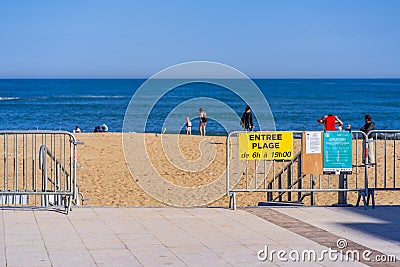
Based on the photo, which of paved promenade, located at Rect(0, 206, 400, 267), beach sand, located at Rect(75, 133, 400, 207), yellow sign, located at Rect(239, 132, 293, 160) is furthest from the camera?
beach sand, located at Rect(75, 133, 400, 207)

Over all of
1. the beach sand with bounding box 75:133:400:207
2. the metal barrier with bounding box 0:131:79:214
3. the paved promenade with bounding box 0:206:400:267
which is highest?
the metal barrier with bounding box 0:131:79:214

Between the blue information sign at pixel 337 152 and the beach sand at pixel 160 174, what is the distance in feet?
13.5

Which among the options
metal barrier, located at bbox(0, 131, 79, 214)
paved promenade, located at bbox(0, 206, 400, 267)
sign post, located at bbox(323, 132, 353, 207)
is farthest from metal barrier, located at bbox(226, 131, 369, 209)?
metal barrier, located at bbox(0, 131, 79, 214)

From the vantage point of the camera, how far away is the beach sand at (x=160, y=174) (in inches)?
712

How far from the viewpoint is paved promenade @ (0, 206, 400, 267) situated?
8867 mm

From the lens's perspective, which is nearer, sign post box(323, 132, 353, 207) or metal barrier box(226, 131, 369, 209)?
sign post box(323, 132, 353, 207)

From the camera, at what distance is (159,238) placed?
10.1m

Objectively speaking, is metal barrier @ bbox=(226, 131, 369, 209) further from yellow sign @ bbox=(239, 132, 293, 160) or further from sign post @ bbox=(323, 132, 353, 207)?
yellow sign @ bbox=(239, 132, 293, 160)

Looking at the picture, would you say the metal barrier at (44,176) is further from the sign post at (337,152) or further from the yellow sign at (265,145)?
the sign post at (337,152)

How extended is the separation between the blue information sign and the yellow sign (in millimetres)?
687


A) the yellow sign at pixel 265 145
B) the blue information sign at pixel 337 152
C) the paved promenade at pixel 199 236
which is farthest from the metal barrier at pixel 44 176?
the blue information sign at pixel 337 152

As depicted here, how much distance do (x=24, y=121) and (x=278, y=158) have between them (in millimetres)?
54411

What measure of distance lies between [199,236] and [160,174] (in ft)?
41.4

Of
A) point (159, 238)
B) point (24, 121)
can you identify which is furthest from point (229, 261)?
point (24, 121)
